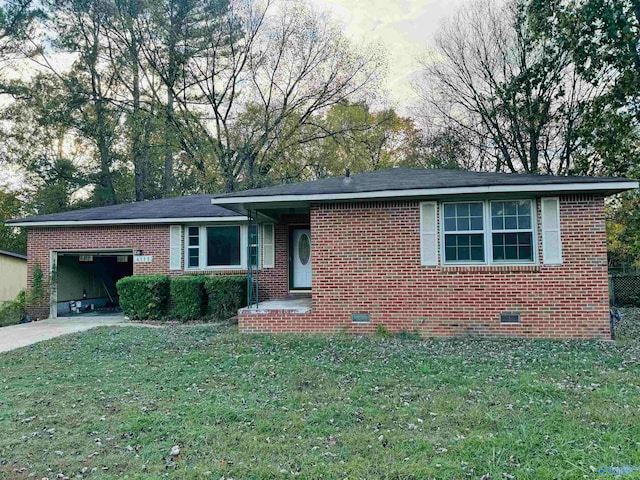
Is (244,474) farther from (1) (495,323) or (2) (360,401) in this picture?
(1) (495,323)

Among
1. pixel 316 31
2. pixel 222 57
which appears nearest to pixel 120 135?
pixel 222 57

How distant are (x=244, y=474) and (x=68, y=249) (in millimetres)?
11981

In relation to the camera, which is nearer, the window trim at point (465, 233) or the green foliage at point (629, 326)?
the green foliage at point (629, 326)

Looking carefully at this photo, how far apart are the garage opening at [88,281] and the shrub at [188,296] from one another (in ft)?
9.87

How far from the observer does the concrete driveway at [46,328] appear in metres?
8.97

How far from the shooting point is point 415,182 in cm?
855

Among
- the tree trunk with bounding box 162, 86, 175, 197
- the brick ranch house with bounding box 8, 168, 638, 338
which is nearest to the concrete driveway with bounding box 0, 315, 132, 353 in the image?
the brick ranch house with bounding box 8, 168, 638, 338

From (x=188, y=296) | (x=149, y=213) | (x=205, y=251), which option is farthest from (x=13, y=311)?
(x=205, y=251)

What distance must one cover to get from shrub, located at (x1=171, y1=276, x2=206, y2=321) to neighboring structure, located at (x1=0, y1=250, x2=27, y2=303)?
7680 mm

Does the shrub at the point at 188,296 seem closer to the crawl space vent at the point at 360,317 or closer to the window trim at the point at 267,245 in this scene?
the window trim at the point at 267,245

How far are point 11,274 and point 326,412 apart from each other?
15.3 m

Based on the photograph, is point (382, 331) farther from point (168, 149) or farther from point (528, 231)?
point (168, 149)

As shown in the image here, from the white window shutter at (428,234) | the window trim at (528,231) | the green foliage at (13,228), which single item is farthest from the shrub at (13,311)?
the green foliage at (13,228)

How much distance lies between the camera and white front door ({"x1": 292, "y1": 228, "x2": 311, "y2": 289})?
12.1 metres
